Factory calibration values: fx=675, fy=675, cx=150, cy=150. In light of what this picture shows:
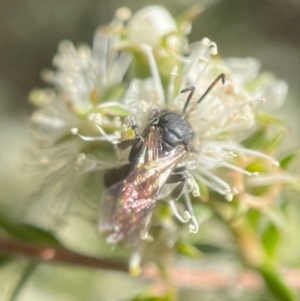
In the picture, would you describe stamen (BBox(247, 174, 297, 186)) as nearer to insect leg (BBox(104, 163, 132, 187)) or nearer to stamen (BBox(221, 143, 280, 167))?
stamen (BBox(221, 143, 280, 167))

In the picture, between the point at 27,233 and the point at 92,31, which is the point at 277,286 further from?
the point at 92,31

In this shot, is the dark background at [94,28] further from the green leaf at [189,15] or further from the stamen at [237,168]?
the stamen at [237,168]

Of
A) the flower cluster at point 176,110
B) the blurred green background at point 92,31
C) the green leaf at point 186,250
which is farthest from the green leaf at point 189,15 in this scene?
the blurred green background at point 92,31

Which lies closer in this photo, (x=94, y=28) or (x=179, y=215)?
(x=179, y=215)

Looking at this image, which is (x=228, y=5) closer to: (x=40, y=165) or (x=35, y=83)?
(x=35, y=83)

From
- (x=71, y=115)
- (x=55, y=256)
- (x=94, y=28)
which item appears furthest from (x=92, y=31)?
(x=55, y=256)

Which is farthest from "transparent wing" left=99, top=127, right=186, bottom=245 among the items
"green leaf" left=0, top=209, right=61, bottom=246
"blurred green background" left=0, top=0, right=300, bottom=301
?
"blurred green background" left=0, top=0, right=300, bottom=301
